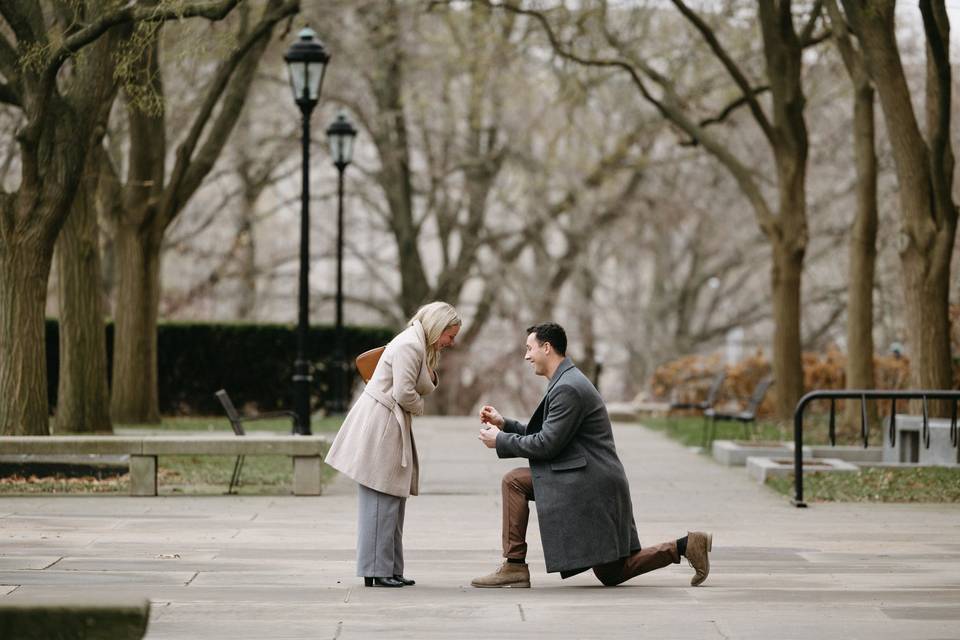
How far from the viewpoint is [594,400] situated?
855cm

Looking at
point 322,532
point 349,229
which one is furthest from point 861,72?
point 349,229

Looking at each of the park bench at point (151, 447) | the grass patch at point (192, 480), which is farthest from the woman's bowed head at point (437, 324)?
the grass patch at point (192, 480)

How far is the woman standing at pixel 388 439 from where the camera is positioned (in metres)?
8.69

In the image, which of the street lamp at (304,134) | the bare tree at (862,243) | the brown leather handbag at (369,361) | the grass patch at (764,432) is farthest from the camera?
the bare tree at (862,243)

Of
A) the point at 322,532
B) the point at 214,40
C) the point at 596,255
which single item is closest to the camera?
the point at 322,532

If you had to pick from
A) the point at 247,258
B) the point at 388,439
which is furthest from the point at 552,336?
the point at 247,258

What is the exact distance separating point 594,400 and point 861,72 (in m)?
13.1

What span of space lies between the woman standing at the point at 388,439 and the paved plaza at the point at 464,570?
0.26 meters

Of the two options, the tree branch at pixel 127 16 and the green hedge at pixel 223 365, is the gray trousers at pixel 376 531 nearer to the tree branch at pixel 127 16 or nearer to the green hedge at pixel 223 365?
the tree branch at pixel 127 16

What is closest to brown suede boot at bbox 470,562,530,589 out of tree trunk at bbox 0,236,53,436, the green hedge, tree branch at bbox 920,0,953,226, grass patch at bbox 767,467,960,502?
grass patch at bbox 767,467,960,502

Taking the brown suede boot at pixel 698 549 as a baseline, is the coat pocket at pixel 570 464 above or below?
above

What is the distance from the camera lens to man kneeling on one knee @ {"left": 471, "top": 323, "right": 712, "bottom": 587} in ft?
27.8

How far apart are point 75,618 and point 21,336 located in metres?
10.7

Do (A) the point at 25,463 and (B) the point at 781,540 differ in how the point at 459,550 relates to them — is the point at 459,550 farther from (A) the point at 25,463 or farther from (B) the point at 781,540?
(A) the point at 25,463
